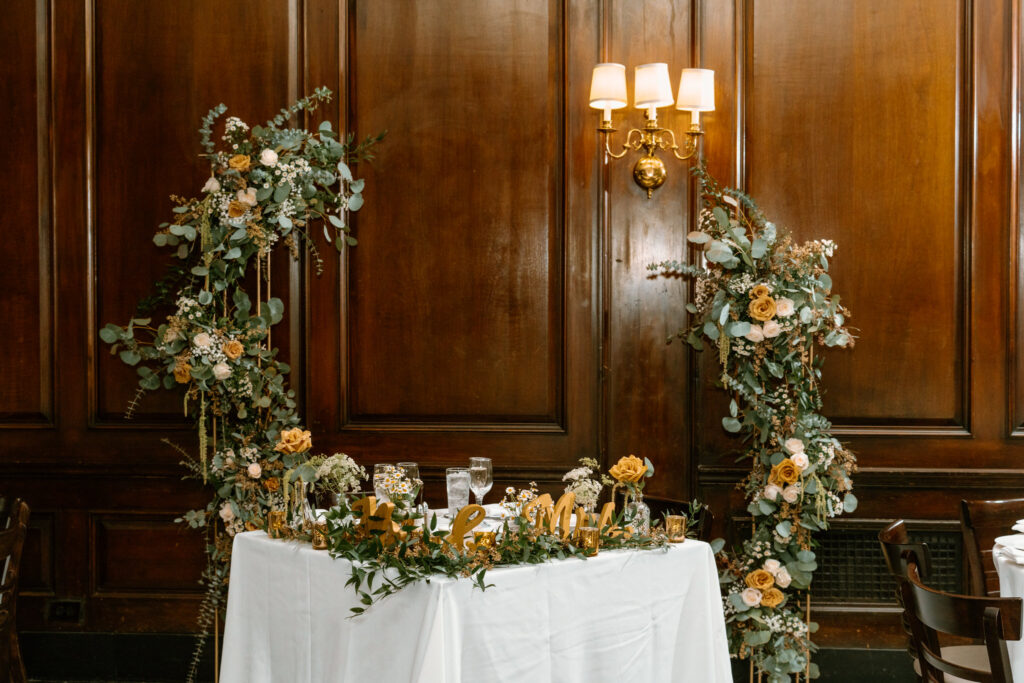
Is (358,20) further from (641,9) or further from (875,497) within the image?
(875,497)

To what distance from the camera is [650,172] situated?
3906 mm

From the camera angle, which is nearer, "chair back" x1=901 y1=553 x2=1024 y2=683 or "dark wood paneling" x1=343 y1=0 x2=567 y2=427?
"chair back" x1=901 y1=553 x2=1024 y2=683

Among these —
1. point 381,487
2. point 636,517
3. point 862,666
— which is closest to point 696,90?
point 636,517

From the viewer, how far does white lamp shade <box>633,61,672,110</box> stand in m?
3.75

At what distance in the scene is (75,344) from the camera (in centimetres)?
414

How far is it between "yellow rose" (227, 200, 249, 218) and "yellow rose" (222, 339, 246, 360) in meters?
0.52

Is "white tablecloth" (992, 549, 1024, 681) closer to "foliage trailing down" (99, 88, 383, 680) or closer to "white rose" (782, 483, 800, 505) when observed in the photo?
"white rose" (782, 483, 800, 505)

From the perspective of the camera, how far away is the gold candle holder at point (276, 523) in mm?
2959

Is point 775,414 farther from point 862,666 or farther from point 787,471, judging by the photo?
point 862,666

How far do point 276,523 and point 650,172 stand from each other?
2.15 meters

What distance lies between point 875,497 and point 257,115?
10.7ft

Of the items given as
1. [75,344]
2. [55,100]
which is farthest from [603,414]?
[55,100]

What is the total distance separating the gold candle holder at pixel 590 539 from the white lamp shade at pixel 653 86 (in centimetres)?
192

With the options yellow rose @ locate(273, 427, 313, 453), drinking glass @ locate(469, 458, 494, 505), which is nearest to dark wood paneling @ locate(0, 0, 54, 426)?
yellow rose @ locate(273, 427, 313, 453)
